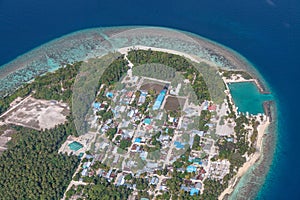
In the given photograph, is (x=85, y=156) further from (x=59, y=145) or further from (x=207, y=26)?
(x=207, y=26)

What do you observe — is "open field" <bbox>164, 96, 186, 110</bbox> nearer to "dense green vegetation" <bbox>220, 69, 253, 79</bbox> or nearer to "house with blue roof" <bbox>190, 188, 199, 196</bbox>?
"dense green vegetation" <bbox>220, 69, 253, 79</bbox>

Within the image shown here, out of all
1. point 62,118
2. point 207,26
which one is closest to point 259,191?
point 62,118

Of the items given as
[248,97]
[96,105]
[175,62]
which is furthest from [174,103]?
[248,97]

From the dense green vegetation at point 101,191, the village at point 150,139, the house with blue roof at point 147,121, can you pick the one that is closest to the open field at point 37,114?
the village at point 150,139

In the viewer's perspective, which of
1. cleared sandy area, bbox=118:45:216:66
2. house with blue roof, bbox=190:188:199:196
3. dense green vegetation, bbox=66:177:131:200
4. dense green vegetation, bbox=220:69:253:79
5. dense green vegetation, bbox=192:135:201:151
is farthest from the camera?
cleared sandy area, bbox=118:45:216:66

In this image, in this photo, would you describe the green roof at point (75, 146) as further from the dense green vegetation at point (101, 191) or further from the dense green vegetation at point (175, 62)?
the dense green vegetation at point (175, 62)

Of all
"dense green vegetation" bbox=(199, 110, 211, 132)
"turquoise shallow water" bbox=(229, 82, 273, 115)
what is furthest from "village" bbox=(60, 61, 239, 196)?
"turquoise shallow water" bbox=(229, 82, 273, 115)
